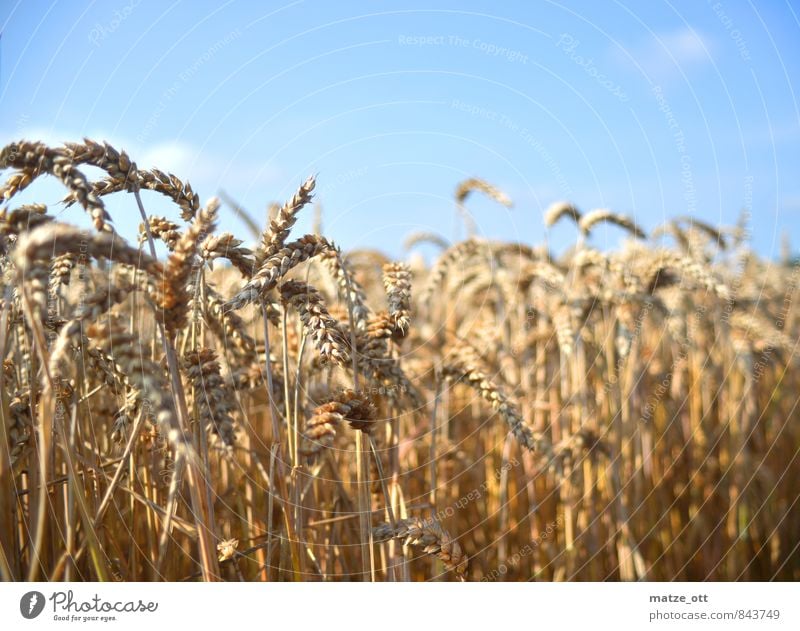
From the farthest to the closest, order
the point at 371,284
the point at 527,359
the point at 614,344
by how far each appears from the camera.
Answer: the point at 371,284, the point at 527,359, the point at 614,344

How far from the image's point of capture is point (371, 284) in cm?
482

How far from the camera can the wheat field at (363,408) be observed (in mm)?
1233

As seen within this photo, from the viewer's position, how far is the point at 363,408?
52.4 inches

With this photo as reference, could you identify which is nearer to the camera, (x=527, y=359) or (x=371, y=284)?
(x=527, y=359)

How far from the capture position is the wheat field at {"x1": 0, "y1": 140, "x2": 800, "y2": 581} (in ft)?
4.05

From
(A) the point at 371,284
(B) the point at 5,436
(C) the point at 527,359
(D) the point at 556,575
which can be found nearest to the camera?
(B) the point at 5,436

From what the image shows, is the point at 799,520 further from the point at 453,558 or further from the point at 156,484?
the point at 156,484

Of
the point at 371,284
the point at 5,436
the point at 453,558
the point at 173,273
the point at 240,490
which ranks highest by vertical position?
the point at 371,284

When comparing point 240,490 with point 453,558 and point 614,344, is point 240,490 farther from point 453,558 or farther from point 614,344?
point 614,344

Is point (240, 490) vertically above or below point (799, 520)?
above
